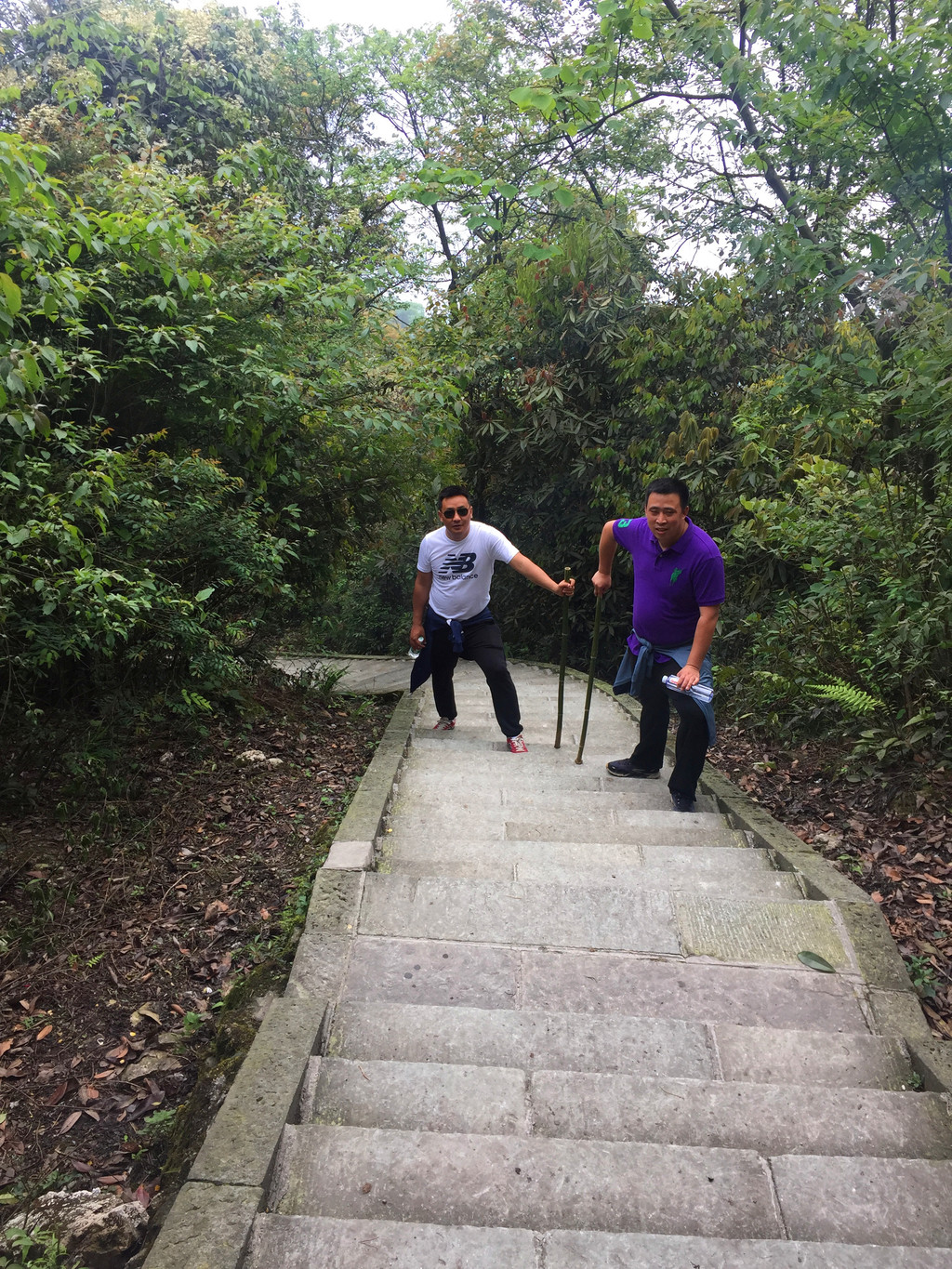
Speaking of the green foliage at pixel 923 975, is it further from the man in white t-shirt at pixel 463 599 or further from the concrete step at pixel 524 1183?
the man in white t-shirt at pixel 463 599

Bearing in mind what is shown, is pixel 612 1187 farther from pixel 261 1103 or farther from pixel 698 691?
pixel 698 691

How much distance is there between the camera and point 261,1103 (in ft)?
6.87

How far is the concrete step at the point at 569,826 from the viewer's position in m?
3.90

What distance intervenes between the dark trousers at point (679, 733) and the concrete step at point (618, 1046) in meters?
1.87

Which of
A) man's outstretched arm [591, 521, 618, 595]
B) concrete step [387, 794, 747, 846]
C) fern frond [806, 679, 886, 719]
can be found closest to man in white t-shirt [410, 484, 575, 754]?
man's outstretched arm [591, 521, 618, 595]

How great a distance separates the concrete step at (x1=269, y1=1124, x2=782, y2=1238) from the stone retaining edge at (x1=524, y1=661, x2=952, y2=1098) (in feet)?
2.65

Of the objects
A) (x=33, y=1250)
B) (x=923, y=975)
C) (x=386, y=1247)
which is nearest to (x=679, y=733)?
(x=923, y=975)

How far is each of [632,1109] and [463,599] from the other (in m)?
3.60

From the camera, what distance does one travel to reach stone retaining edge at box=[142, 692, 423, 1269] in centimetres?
172

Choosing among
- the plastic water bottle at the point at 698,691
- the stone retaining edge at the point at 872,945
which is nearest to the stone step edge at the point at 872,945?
the stone retaining edge at the point at 872,945

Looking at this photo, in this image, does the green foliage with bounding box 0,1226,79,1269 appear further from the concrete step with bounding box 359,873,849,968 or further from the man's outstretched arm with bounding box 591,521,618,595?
the man's outstretched arm with bounding box 591,521,618,595

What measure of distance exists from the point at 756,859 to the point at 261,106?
40.9ft

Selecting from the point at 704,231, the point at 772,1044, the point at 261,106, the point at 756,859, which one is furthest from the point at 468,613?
the point at 261,106

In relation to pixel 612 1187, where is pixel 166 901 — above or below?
below
